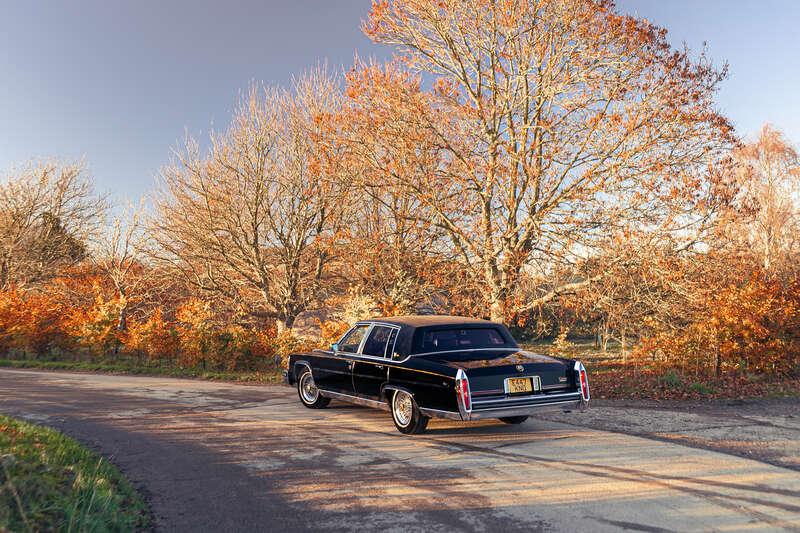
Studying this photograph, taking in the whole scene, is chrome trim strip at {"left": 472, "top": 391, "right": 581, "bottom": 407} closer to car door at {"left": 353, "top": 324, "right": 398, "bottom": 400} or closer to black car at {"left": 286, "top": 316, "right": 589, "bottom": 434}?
black car at {"left": 286, "top": 316, "right": 589, "bottom": 434}

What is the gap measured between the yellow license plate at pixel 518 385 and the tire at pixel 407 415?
3.90 feet

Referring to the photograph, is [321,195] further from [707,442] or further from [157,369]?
[707,442]

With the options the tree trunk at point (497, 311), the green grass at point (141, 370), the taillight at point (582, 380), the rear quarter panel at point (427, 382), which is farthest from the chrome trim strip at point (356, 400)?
the green grass at point (141, 370)

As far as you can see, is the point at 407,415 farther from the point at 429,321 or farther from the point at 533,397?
the point at 533,397

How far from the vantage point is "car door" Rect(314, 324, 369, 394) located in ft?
29.1

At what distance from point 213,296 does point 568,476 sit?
17736 millimetres

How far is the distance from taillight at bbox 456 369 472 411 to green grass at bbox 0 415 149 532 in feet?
11.5

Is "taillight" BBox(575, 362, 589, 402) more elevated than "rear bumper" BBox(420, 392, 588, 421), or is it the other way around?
"taillight" BBox(575, 362, 589, 402)

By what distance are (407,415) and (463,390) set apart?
3.92 ft

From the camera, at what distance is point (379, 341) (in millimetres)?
8492

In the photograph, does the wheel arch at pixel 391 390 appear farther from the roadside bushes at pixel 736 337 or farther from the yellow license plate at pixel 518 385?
the roadside bushes at pixel 736 337

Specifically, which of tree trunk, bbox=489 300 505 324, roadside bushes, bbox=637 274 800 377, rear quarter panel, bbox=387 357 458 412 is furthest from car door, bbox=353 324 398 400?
roadside bushes, bbox=637 274 800 377

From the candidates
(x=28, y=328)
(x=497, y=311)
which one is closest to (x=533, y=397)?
(x=497, y=311)

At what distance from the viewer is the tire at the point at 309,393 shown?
32.1 feet
